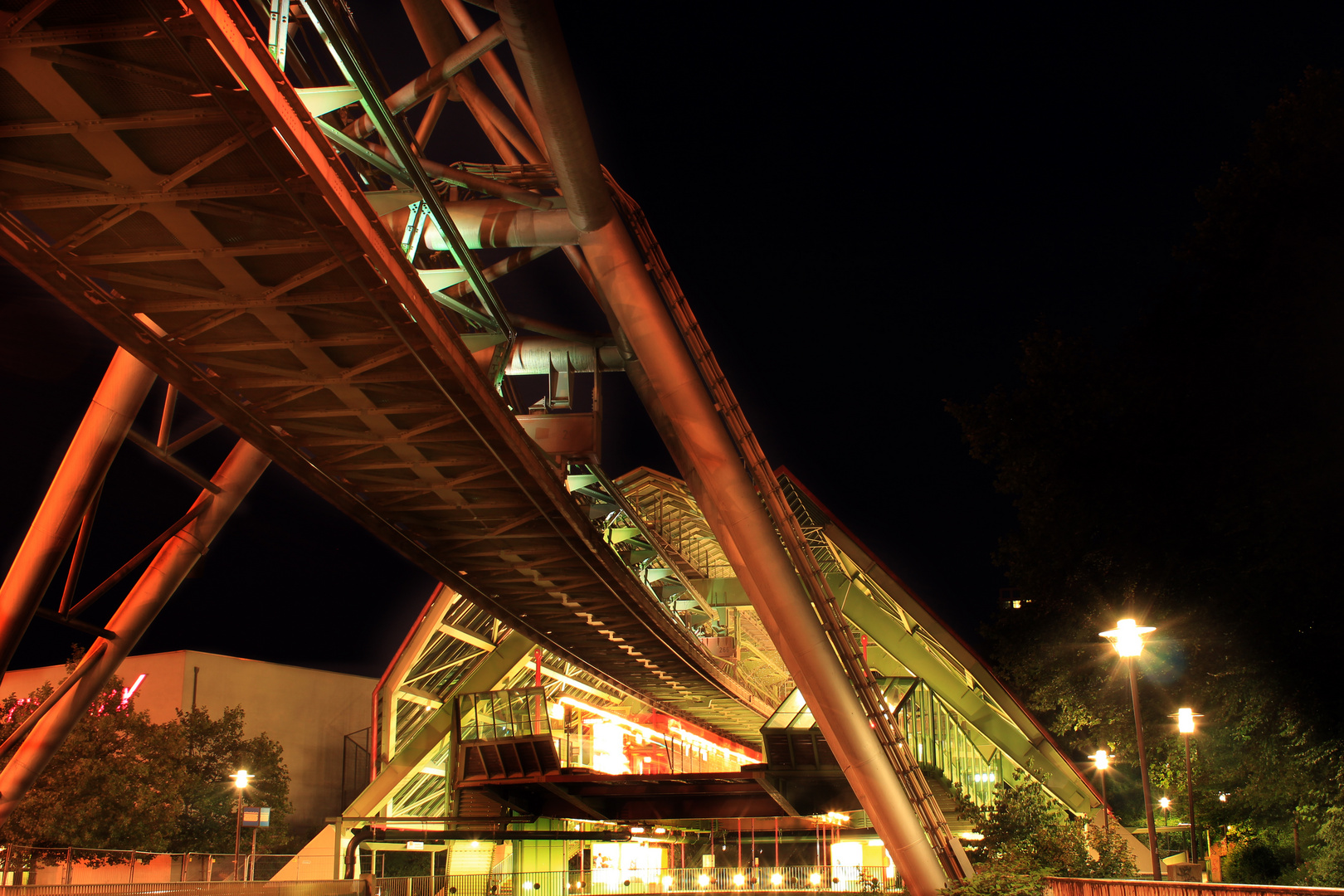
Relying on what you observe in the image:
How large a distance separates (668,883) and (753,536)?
68.2 ft

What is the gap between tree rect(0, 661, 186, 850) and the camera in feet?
128

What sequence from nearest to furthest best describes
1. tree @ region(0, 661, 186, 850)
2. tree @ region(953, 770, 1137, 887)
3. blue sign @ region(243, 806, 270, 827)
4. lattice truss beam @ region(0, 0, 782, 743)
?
lattice truss beam @ region(0, 0, 782, 743), tree @ region(953, 770, 1137, 887), blue sign @ region(243, 806, 270, 827), tree @ region(0, 661, 186, 850)

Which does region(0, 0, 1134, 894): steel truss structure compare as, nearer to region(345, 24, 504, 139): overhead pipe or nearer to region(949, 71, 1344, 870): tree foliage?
region(345, 24, 504, 139): overhead pipe

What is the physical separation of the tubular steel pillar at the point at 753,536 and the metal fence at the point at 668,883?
11631mm

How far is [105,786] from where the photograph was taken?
1591 inches

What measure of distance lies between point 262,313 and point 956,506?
397 ft

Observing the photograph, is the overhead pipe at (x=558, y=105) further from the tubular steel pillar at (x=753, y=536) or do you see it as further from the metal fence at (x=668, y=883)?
the metal fence at (x=668, y=883)

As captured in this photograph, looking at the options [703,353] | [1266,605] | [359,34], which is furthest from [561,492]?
[1266,605]

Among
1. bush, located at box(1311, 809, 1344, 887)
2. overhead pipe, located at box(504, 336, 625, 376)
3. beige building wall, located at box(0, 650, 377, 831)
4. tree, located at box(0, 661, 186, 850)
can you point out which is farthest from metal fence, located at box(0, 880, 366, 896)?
beige building wall, located at box(0, 650, 377, 831)

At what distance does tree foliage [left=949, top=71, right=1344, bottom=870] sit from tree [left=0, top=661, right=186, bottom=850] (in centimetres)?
3343

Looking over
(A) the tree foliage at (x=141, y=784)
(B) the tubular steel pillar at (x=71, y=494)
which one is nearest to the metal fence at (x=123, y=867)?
(A) the tree foliage at (x=141, y=784)

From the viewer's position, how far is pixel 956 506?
126 metres

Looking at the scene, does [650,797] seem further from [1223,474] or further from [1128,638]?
[1223,474]

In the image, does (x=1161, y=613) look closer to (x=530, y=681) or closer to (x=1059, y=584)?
(x=1059, y=584)
